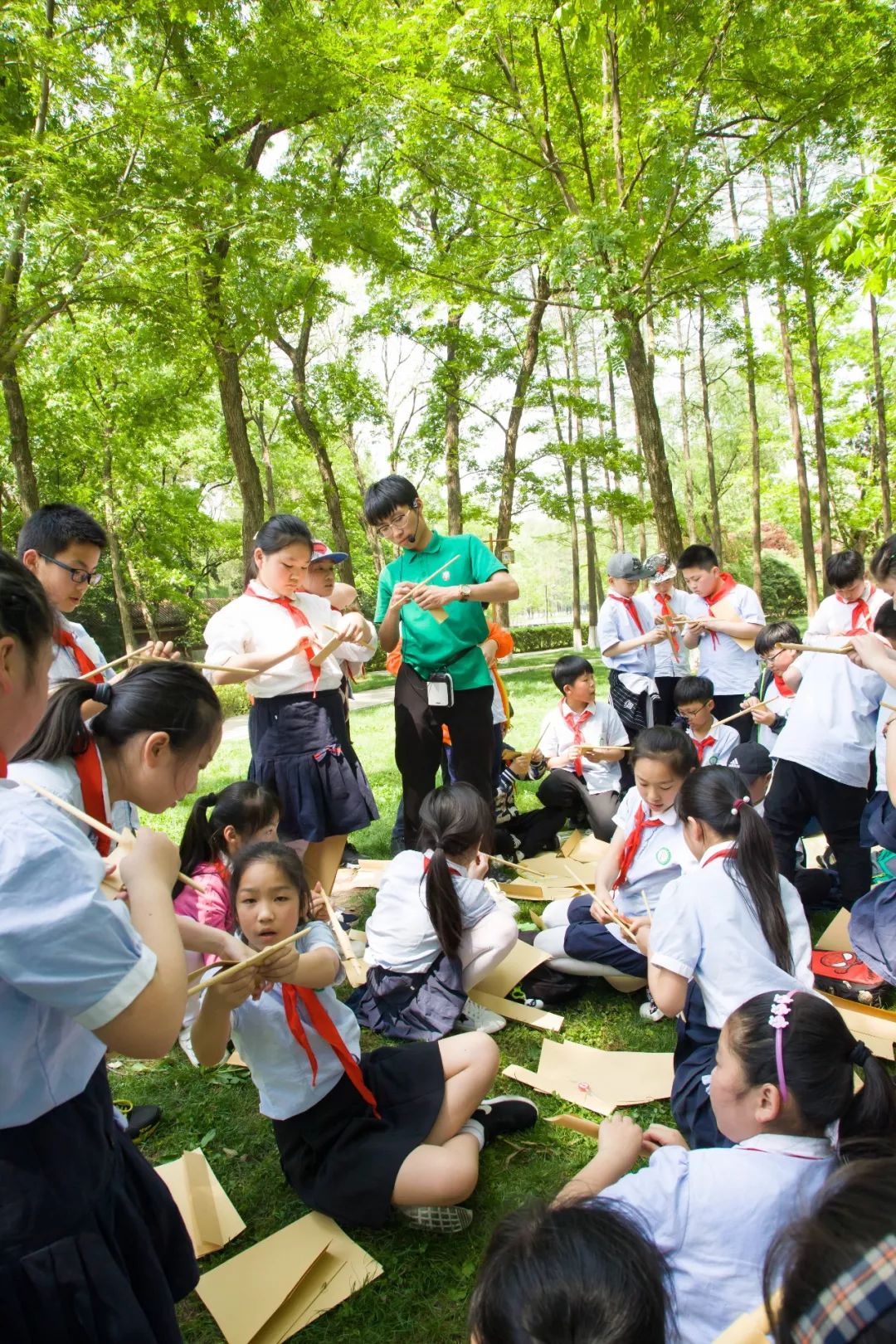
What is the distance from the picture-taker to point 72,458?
1480 cm

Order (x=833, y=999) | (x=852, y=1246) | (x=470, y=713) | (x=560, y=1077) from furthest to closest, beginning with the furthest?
(x=470, y=713) < (x=833, y=999) < (x=560, y=1077) < (x=852, y=1246)

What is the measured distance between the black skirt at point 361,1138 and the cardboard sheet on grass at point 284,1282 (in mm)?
79

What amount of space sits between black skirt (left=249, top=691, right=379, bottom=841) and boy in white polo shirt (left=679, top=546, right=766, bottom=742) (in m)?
2.64

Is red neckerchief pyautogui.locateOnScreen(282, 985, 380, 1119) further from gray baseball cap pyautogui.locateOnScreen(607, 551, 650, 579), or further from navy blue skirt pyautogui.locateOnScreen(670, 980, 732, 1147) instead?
gray baseball cap pyautogui.locateOnScreen(607, 551, 650, 579)

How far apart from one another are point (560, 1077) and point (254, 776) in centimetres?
178

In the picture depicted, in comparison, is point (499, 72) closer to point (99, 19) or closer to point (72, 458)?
point (99, 19)

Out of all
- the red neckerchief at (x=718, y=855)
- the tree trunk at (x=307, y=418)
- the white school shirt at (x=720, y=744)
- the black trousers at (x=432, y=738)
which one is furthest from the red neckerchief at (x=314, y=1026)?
the tree trunk at (x=307, y=418)

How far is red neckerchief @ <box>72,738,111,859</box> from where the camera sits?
155cm

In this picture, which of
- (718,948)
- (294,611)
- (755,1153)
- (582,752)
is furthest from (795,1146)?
(582,752)

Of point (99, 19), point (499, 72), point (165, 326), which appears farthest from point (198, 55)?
point (499, 72)

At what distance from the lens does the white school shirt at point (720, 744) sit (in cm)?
457

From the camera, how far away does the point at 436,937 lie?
283 centimetres

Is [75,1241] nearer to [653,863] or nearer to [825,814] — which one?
[653,863]

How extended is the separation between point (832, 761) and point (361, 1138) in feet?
7.81
